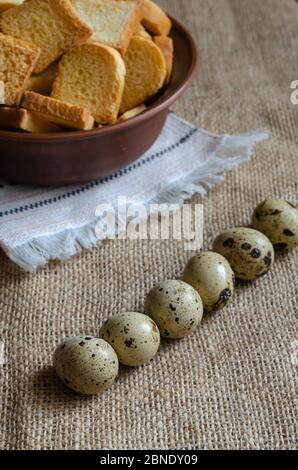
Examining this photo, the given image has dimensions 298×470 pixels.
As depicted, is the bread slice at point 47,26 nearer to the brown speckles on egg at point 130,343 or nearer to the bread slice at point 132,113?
the bread slice at point 132,113

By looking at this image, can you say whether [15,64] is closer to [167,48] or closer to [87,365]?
[167,48]

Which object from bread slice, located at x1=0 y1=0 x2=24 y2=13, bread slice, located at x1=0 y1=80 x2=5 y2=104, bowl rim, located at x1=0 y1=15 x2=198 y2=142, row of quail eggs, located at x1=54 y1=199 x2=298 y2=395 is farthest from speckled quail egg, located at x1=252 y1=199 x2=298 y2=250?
bread slice, located at x1=0 y1=0 x2=24 y2=13

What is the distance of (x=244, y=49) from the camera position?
1.74 meters

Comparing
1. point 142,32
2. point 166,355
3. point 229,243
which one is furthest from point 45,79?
point 166,355

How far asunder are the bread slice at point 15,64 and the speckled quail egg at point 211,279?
45 centimetres

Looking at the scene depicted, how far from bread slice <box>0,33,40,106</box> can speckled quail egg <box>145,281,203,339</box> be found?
46 cm

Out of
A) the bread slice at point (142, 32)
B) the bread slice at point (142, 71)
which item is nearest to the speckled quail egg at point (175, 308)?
the bread slice at point (142, 71)

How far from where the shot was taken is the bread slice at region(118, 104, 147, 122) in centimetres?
120

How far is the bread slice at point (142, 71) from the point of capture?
124 centimetres

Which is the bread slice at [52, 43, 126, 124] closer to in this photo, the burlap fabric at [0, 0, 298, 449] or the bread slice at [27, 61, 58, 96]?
the bread slice at [27, 61, 58, 96]

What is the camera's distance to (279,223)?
115 cm

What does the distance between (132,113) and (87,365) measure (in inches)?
21.5

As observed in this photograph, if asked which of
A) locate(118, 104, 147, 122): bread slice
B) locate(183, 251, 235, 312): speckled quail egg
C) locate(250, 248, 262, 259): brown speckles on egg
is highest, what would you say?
locate(250, 248, 262, 259): brown speckles on egg
